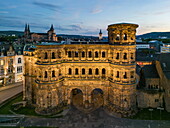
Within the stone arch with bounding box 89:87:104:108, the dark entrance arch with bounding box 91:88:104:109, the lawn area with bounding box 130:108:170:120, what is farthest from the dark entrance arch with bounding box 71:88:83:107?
the lawn area with bounding box 130:108:170:120

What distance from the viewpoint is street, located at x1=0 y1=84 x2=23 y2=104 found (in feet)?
167

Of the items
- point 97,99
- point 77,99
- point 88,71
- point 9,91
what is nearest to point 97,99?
point 97,99

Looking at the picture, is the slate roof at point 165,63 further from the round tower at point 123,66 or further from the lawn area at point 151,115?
the lawn area at point 151,115

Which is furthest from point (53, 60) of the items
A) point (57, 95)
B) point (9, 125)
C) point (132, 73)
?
point (132, 73)

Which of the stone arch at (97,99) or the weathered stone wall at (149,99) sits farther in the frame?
the stone arch at (97,99)

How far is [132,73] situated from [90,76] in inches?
475

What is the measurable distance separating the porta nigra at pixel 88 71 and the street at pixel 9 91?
42.1ft

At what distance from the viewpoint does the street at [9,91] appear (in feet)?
167

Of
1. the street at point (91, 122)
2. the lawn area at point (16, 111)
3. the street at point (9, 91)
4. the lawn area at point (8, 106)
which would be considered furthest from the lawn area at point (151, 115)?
the street at point (9, 91)

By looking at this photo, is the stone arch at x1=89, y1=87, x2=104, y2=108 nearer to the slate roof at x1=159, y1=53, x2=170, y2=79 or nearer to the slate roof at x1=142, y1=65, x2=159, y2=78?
the slate roof at x1=142, y1=65, x2=159, y2=78

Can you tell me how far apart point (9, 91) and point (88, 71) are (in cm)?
3595

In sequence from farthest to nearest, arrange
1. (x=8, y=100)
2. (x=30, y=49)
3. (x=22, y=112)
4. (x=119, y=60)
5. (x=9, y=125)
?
(x=8, y=100) < (x=30, y=49) < (x=22, y=112) < (x=119, y=60) < (x=9, y=125)

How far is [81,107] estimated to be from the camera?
143ft

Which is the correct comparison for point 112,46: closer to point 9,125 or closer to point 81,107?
point 81,107
